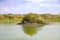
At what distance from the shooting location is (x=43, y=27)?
162 centimetres

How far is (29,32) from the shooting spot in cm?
161

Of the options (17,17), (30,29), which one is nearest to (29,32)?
(30,29)

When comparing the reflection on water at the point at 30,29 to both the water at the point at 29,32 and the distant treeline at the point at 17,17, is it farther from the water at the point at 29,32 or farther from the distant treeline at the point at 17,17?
the distant treeline at the point at 17,17

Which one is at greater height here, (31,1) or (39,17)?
(31,1)

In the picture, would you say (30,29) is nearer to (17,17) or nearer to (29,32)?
(29,32)

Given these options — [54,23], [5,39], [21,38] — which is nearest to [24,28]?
[21,38]

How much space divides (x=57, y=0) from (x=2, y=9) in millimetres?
641

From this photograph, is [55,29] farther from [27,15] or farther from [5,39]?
[5,39]

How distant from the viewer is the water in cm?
160

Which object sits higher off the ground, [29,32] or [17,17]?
[17,17]

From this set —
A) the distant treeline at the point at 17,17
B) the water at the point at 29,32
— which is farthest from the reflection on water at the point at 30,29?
the distant treeline at the point at 17,17

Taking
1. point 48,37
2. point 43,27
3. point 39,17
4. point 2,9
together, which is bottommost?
point 48,37

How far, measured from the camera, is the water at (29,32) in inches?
63.1

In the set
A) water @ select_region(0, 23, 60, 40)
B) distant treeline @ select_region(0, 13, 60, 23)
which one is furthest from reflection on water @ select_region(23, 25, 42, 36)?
distant treeline @ select_region(0, 13, 60, 23)
